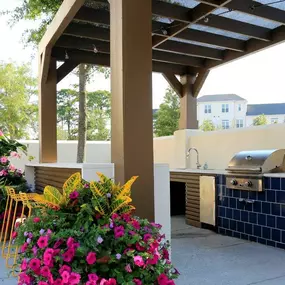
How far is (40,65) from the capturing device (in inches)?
209

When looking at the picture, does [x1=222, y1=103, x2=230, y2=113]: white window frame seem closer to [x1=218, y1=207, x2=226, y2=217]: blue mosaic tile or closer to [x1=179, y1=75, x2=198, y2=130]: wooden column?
[x1=179, y1=75, x2=198, y2=130]: wooden column

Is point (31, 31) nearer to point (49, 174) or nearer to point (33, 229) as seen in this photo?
point (49, 174)

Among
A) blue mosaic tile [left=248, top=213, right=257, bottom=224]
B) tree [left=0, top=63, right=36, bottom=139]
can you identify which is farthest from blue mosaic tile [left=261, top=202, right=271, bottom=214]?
tree [left=0, top=63, right=36, bottom=139]

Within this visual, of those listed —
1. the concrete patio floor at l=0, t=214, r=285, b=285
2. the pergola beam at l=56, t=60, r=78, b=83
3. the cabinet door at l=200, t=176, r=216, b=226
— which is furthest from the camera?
the pergola beam at l=56, t=60, r=78, b=83

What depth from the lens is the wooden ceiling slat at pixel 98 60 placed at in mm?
5434

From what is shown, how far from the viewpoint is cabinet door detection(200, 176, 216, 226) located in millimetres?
4676

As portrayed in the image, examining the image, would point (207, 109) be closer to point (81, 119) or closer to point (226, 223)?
point (81, 119)

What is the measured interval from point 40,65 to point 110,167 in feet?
10.7

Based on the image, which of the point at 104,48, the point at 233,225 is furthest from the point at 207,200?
the point at 104,48

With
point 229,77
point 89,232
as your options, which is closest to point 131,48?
point 89,232

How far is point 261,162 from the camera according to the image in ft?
13.3

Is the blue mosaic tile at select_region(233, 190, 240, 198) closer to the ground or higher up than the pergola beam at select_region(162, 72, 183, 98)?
closer to the ground

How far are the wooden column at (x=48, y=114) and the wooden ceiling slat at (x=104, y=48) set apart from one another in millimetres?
398

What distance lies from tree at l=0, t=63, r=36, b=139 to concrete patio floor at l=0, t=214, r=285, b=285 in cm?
1018
